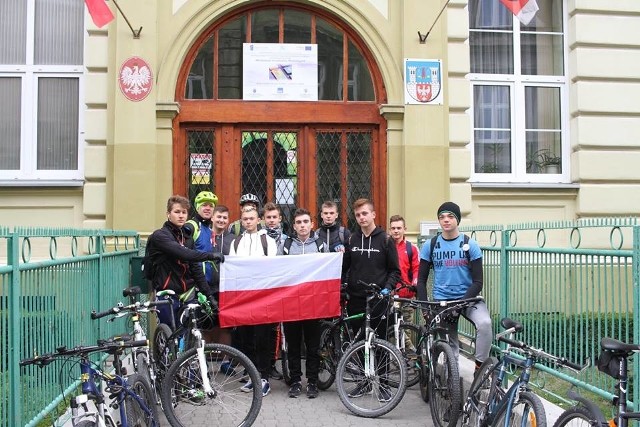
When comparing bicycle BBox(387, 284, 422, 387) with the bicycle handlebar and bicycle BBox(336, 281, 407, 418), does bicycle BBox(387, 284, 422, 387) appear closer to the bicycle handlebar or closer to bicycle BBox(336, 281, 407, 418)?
bicycle BBox(336, 281, 407, 418)

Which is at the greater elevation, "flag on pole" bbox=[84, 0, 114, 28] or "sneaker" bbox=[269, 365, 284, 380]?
"flag on pole" bbox=[84, 0, 114, 28]

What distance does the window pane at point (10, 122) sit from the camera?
11.4 metres

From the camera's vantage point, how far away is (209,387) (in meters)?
6.05

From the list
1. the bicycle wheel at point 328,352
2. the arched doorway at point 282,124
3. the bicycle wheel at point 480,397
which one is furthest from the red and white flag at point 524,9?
the bicycle wheel at point 480,397

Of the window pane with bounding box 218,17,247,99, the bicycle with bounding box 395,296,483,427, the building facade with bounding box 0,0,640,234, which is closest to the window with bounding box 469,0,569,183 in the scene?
the building facade with bounding box 0,0,640,234

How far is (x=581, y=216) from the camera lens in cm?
1202

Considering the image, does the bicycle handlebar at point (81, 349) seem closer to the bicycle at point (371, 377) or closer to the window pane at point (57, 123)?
the bicycle at point (371, 377)

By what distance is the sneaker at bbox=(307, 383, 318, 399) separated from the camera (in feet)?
24.9

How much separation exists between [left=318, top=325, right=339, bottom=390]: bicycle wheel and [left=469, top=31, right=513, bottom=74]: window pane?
6.22 meters

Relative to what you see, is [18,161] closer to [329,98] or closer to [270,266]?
[329,98]

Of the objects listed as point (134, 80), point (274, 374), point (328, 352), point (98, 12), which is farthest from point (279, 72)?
point (328, 352)

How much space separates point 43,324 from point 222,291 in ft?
8.26

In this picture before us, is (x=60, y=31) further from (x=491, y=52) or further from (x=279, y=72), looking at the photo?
(x=491, y=52)

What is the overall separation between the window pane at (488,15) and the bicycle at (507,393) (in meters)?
8.09
